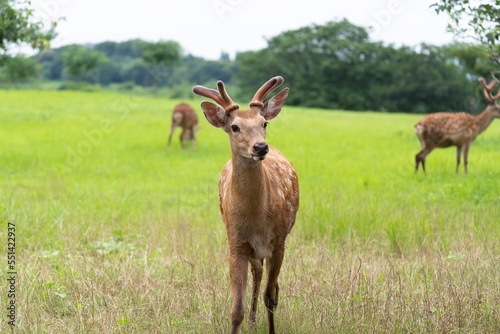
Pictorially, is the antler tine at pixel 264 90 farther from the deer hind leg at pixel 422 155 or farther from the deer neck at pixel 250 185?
the deer hind leg at pixel 422 155

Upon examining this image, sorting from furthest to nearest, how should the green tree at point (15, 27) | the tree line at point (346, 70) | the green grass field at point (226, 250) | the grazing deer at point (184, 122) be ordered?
the tree line at point (346, 70), the grazing deer at point (184, 122), the green tree at point (15, 27), the green grass field at point (226, 250)

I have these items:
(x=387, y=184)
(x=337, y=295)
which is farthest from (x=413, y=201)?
(x=337, y=295)

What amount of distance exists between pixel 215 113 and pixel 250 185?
1.95 feet

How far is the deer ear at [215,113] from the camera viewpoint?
3453 millimetres

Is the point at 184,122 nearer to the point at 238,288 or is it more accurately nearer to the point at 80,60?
the point at 238,288

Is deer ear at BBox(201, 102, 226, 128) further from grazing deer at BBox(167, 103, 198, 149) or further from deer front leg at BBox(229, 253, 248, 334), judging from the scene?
grazing deer at BBox(167, 103, 198, 149)

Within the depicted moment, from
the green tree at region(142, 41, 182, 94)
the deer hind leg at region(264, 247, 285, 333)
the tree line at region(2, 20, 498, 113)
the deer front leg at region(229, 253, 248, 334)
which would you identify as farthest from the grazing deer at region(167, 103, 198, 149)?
the green tree at region(142, 41, 182, 94)

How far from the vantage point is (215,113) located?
→ 139 inches

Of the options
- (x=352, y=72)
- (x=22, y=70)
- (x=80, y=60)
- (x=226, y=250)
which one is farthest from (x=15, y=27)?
(x=22, y=70)

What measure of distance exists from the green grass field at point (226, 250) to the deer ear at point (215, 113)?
136 centimetres

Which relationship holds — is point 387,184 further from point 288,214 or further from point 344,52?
point 344,52

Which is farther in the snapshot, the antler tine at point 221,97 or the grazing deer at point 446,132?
the grazing deer at point 446,132

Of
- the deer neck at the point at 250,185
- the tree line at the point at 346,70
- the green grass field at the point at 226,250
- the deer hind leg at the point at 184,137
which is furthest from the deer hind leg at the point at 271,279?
the tree line at the point at 346,70

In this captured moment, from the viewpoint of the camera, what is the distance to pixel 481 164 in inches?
416
